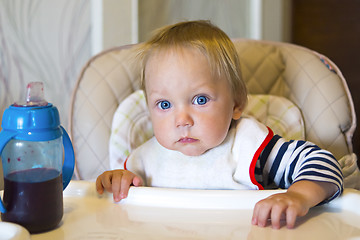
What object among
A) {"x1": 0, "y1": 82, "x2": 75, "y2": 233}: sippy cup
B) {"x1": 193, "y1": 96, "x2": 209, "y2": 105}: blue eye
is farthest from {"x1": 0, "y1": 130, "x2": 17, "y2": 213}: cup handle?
{"x1": 193, "y1": 96, "x2": 209, "y2": 105}: blue eye

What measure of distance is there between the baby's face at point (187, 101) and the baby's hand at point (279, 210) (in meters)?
0.24

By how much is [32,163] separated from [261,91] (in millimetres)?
782

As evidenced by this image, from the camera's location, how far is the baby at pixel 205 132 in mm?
957

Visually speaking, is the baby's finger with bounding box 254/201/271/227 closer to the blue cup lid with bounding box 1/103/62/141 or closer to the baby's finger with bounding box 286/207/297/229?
the baby's finger with bounding box 286/207/297/229

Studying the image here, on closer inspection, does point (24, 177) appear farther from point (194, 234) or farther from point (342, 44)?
point (342, 44)

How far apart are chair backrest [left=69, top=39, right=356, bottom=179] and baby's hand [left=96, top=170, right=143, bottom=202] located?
0.29 m

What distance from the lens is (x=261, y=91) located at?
1.34m

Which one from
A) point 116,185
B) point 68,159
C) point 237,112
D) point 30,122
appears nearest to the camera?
point 30,122

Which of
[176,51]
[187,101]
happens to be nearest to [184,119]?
[187,101]

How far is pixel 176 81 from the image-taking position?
0.96m

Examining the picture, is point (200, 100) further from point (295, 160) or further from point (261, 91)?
point (261, 91)

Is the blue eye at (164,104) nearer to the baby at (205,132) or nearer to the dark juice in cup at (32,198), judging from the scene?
the baby at (205,132)

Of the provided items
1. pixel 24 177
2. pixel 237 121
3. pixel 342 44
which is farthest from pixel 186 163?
pixel 342 44

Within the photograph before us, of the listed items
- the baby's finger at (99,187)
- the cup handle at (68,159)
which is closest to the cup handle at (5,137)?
the cup handle at (68,159)
